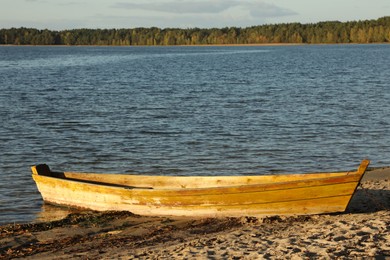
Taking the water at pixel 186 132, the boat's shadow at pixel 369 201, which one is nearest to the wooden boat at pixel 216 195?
the boat's shadow at pixel 369 201

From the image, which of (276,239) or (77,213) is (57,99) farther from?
(276,239)

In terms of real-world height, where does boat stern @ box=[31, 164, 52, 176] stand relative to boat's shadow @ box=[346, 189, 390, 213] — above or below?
above

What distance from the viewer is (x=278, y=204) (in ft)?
42.9

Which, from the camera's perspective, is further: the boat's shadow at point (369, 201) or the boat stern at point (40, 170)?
the boat stern at point (40, 170)

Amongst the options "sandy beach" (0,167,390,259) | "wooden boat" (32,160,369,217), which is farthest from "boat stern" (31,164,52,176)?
"sandy beach" (0,167,390,259)

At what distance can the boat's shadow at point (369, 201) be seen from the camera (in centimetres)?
1378

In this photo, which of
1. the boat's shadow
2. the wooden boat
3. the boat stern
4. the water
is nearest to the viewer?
the wooden boat

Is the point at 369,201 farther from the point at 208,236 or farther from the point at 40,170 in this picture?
the point at 40,170

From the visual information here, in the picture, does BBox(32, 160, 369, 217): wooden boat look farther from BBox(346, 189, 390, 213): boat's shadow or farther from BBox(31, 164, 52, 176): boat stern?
BBox(346, 189, 390, 213): boat's shadow

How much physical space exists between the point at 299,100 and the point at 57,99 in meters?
17.0

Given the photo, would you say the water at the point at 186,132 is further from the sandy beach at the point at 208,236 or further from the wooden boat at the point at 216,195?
the sandy beach at the point at 208,236

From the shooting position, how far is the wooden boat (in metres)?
12.8

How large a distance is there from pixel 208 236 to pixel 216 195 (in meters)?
1.53

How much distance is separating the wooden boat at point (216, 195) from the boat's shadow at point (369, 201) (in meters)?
1.00
